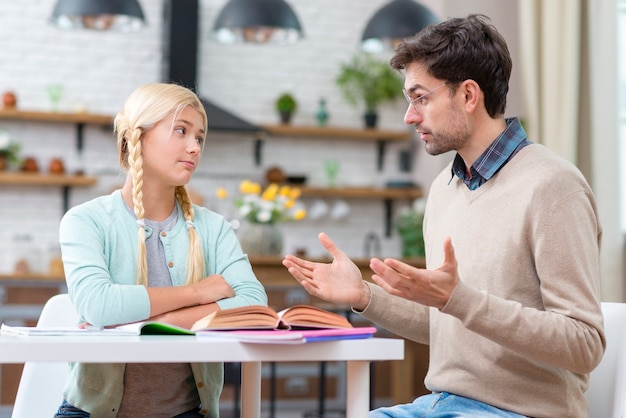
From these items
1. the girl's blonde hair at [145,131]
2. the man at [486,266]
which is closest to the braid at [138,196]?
the girl's blonde hair at [145,131]

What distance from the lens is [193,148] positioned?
6.29ft

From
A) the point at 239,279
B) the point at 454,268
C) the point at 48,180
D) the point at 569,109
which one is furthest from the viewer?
the point at 48,180

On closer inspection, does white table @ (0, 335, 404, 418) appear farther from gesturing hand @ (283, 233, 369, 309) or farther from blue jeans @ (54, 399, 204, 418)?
blue jeans @ (54, 399, 204, 418)

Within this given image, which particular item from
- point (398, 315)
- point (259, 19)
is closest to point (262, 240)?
point (259, 19)

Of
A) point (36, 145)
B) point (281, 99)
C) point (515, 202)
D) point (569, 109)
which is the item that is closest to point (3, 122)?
point (36, 145)

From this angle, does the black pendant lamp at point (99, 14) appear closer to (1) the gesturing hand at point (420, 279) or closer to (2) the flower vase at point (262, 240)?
(2) the flower vase at point (262, 240)

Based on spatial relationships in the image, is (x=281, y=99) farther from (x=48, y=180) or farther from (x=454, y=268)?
(x=454, y=268)

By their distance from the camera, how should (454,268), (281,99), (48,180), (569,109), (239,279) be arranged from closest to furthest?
(454,268), (239,279), (569,109), (48,180), (281,99)

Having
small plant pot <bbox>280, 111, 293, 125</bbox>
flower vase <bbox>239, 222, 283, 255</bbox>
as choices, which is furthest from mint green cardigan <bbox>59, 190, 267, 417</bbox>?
small plant pot <bbox>280, 111, 293, 125</bbox>

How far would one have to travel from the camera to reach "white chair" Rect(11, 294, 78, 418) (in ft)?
6.17

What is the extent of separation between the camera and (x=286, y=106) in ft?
21.2

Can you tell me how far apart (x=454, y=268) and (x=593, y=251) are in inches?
13.5

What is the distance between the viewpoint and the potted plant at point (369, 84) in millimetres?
6531

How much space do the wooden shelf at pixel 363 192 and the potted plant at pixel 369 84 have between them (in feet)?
1.58
